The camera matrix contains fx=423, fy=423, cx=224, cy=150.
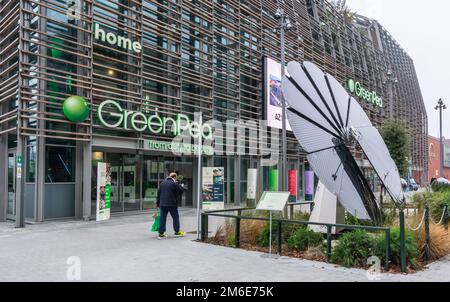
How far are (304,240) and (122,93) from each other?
414 inches

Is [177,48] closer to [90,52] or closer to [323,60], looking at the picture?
[90,52]

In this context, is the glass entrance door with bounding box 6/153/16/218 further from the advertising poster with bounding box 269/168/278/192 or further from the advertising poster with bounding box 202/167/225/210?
the advertising poster with bounding box 269/168/278/192

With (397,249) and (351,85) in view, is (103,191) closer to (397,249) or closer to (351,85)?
(397,249)

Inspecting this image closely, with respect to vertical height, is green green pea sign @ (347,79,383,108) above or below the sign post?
above

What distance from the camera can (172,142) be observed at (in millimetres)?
18062

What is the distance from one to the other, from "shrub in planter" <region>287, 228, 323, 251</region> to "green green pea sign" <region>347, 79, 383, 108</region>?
→ 2879 cm

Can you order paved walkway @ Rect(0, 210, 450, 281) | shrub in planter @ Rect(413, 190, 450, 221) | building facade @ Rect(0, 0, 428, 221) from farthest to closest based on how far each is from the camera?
building facade @ Rect(0, 0, 428, 221), shrub in planter @ Rect(413, 190, 450, 221), paved walkway @ Rect(0, 210, 450, 281)

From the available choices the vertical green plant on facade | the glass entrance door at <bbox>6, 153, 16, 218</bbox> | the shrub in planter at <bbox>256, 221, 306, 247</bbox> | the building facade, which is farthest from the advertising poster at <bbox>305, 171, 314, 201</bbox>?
the shrub in planter at <bbox>256, 221, 306, 247</bbox>

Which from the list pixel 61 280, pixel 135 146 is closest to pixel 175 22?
pixel 135 146

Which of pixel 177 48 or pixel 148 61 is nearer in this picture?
pixel 148 61

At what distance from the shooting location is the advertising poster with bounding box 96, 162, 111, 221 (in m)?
14.3
